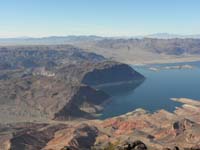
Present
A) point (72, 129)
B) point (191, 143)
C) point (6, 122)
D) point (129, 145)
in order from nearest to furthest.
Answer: point (129, 145)
point (191, 143)
point (72, 129)
point (6, 122)

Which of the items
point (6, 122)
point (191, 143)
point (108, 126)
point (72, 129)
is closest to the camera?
point (191, 143)

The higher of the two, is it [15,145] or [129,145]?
[129,145]

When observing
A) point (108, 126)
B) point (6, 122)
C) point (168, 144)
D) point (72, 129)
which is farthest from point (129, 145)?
point (6, 122)

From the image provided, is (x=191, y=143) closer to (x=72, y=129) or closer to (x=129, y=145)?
(x=72, y=129)

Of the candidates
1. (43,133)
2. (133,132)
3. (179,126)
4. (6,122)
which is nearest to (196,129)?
(179,126)

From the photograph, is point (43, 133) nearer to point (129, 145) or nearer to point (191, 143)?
point (191, 143)

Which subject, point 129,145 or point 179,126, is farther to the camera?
point 179,126
